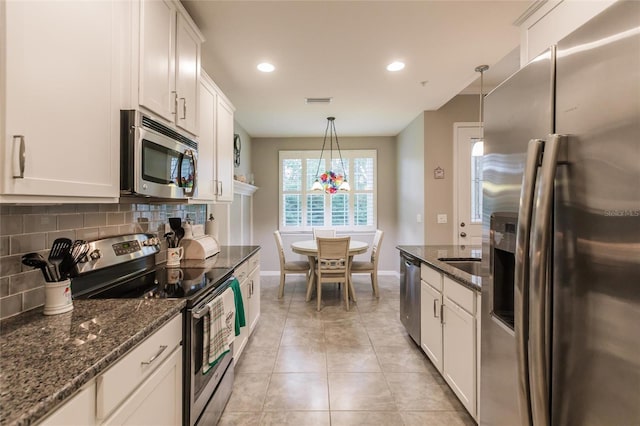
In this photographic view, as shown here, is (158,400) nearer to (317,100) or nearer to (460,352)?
(460,352)

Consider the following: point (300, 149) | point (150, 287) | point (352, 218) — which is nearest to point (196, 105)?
point (150, 287)

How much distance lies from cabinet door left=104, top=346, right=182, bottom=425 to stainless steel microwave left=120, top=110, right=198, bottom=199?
79 centimetres

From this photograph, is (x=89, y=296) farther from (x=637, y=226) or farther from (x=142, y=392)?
(x=637, y=226)

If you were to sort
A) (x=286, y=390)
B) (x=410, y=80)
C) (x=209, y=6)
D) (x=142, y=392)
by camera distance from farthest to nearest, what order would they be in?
1. (x=410, y=80)
2. (x=286, y=390)
3. (x=209, y=6)
4. (x=142, y=392)

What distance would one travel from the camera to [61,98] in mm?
A: 1018

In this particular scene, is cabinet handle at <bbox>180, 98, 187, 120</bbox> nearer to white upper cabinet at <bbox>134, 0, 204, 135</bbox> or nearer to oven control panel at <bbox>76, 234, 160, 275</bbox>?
white upper cabinet at <bbox>134, 0, 204, 135</bbox>

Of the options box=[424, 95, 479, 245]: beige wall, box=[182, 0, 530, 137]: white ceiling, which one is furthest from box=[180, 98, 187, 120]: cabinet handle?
box=[424, 95, 479, 245]: beige wall

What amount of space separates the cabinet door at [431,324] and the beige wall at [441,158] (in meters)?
1.90

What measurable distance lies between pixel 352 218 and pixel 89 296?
458 cm

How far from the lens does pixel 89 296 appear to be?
140cm

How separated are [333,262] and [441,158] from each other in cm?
212

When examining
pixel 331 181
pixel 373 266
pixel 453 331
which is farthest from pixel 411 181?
pixel 453 331

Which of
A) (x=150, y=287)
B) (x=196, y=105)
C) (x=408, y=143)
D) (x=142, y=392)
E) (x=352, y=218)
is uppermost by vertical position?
(x=408, y=143)

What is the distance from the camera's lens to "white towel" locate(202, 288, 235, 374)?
58.4 inches
